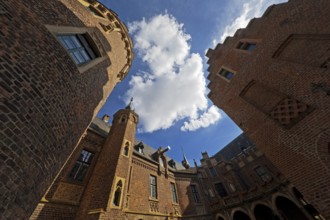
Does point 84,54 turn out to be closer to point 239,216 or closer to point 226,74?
point 226,74

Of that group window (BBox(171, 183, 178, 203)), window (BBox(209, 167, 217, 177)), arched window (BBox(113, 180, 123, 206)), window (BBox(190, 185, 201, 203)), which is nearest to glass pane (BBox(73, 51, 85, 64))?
arched window (BBox(113, 180, 123, 206))

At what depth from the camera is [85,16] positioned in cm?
680

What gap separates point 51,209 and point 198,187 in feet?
50.9

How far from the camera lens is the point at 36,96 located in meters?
3.29

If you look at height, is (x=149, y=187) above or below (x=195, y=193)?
below

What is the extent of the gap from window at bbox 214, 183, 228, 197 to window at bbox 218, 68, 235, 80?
15430 millimetres

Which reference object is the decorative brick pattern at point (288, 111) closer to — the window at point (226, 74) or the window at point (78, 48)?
the window at point (226, 74)

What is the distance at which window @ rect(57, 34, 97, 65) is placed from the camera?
545cm

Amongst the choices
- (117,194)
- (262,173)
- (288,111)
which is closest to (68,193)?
(117,194)

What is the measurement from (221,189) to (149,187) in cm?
1124

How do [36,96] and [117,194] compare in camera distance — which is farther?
[117,194]

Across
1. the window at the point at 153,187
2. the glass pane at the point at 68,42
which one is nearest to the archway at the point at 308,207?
the window at the point at 153,187

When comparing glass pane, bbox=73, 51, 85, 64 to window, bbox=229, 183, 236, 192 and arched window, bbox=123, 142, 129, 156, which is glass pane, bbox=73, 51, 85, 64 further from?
window, bbox=229, 183, 236, 192

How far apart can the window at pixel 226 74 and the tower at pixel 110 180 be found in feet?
26.9
